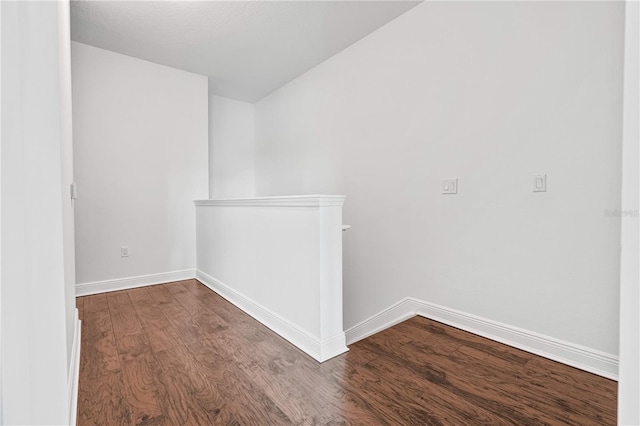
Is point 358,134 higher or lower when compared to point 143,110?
lower

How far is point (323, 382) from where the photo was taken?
1.59 m

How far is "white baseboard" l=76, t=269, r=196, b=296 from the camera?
324 cm

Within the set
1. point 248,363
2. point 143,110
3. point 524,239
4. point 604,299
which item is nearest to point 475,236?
point 524,239

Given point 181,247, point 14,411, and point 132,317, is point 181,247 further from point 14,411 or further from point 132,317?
point 14,411

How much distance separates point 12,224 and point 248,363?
138cm

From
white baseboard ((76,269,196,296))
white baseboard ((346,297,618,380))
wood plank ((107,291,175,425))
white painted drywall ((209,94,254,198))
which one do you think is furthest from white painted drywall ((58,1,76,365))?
white painted drywall ((209,94,254,198))

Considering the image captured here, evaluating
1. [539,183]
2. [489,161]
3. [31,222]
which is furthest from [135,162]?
[539,183]

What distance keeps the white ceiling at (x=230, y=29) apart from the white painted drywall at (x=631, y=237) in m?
2.70

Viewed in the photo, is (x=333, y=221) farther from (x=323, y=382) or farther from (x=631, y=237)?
(x=631, y=237)

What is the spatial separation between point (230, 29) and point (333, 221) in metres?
2.34

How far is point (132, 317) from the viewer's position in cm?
257

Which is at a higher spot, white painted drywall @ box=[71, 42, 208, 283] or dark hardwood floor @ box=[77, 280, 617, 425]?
white painted drywall @ box=[71, 42, 208, 283]

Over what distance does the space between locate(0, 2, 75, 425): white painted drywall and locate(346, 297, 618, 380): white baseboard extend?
229cm

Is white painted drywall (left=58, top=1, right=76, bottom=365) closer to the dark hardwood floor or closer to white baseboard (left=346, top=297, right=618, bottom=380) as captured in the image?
the dark hardwood floor
